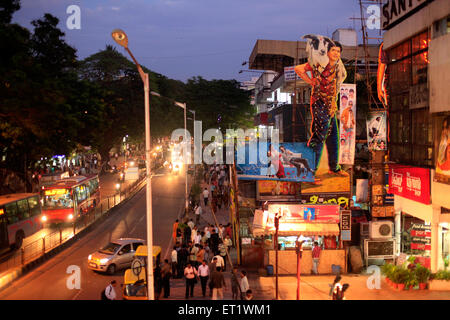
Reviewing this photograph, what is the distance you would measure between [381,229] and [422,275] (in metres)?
3.46

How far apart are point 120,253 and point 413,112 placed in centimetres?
1386

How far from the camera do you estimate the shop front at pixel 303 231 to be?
17.3 metres

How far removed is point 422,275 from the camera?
14.4m

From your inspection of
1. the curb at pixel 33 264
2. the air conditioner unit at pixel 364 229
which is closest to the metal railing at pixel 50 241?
the curb at pixel 33 264

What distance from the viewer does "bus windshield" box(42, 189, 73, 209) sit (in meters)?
26.5

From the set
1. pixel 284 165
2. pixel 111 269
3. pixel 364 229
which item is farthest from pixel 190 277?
pixel 284 165

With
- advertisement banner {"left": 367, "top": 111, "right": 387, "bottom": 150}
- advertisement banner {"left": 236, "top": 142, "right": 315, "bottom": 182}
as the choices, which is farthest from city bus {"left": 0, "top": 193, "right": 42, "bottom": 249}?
advertisement banner {"left": 367, "top": 111, "right": 387, "bottom": 150}

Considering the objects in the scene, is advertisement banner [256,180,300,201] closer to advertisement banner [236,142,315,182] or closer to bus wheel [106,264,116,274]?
advertisement banner [236,142,315,182]

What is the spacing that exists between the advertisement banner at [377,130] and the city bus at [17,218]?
18659 millimetres

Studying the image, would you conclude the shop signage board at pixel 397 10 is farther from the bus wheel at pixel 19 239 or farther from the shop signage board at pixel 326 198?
the bus wheel at pixel 19 239

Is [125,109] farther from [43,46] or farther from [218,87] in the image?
[43,46]

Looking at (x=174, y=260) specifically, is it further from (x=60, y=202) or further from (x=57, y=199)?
(x=57, y=199)

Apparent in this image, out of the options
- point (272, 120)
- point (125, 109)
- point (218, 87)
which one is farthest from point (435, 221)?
point (125, 109)

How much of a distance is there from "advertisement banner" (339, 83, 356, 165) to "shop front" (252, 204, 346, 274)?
11.8ft
